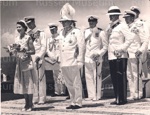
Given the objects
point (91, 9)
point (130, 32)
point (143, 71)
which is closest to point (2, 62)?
point (91, 9)

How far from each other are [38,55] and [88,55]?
1102 millimetres

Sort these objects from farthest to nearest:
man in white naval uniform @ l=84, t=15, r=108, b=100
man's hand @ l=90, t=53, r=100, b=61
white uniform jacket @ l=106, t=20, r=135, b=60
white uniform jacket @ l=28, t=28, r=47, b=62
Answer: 1. man in white naval uniform @ l=84, t=15, r=108, b=100
2. man's hand @ l=90, t=53, r=100, b=61
3. white uniform jacket @ l=28, t=28, r=47, b=62
4. white uniform jacket @ l=106, t=20, r=135, b=60

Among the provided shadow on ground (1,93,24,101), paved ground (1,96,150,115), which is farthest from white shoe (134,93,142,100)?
shadow on ground (1,93,24,101)

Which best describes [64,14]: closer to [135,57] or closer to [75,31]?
[75,31]

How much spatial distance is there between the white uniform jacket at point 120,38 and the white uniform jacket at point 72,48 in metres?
0.65

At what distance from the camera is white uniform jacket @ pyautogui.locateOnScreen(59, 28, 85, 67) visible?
8.11 metres

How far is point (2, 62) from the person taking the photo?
13250mm

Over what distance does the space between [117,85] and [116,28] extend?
1052 mm

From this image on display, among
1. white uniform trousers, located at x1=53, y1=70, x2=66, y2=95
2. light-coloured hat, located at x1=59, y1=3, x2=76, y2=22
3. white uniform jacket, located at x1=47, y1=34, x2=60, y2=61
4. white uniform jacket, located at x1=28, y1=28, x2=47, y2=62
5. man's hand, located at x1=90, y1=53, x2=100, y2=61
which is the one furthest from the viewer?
white uniform trousers, located at x1=53, y1=70, x2=66, y2=95

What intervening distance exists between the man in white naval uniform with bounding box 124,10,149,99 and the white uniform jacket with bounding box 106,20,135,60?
0.55 meters

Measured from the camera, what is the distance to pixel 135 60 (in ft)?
30.1

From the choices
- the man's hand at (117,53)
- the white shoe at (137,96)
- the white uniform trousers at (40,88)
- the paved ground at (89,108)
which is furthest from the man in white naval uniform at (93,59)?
the man's hand at (117,53)

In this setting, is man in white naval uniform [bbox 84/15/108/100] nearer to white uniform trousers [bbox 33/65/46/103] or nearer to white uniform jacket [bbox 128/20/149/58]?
white uniform jacket [bbox 128/20/149/58]

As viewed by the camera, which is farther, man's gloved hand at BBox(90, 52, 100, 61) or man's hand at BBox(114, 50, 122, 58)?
man's gloved hand at BBox(90, 52, 100, 61)
